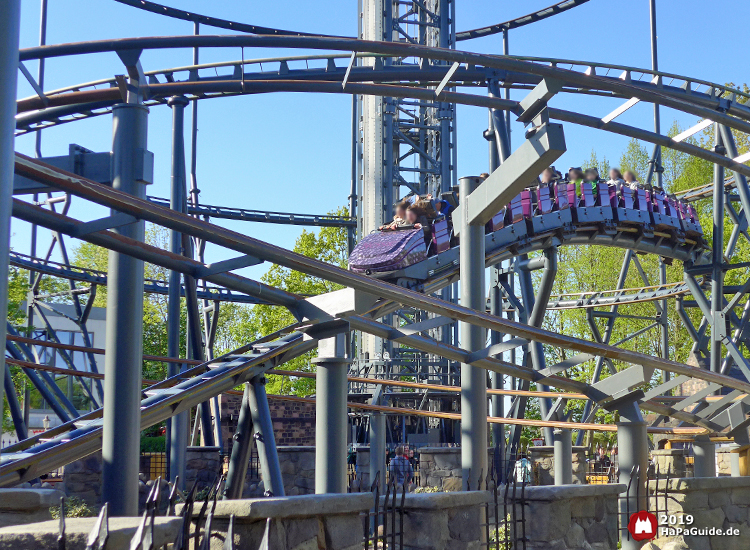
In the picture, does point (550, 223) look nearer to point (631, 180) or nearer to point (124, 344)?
point (631, 180)

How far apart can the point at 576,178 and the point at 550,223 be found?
1081mm

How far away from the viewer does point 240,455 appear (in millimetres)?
6324

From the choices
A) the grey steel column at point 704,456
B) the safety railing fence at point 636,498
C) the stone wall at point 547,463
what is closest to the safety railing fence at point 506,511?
the safety railing fence at point 636,498

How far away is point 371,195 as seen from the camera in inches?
856

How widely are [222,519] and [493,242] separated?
10.1 m

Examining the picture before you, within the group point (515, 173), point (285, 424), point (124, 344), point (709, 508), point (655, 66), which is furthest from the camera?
point (285, 424)

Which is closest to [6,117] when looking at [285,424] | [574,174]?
[574,174]

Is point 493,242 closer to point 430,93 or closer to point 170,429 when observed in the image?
point 430,93

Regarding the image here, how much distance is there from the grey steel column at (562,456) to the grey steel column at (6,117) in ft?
33.9

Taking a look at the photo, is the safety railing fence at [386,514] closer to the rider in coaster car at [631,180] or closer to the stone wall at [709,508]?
the stone wall at [709,508]

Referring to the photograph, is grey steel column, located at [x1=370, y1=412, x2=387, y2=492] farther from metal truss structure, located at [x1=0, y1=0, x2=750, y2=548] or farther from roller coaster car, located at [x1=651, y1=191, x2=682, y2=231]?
roller coaster car, located at [x1=651, y1=191, x2=682, y2=231]

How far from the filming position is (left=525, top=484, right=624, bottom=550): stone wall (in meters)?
5.54

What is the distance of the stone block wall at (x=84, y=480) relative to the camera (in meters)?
10.8

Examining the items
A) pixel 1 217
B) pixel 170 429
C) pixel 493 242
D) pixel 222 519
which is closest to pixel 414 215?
pixel 493 242
